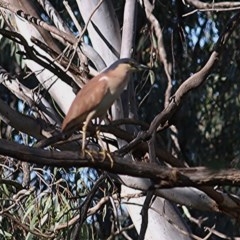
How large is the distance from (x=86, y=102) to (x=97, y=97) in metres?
0.03

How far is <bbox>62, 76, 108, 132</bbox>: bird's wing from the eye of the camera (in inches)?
79.7

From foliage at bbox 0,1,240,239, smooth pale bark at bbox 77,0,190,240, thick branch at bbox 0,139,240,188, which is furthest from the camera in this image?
foliage at bbox 0,1,240,239

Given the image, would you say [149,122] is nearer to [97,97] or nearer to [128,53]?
[128,53]

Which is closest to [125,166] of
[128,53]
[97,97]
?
[97,97]

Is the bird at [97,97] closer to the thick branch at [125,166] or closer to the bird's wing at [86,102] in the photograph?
the bird's wing at [86,102]

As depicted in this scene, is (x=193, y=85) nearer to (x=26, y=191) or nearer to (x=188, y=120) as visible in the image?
(x=26, y=191)

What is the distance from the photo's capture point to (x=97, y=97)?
203 centimetres

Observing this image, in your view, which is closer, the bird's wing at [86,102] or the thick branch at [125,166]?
the thick branch at [125,166]

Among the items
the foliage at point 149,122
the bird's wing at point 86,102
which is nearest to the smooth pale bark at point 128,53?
the foliage at point 149,122

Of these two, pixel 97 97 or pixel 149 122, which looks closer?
pixel 97 97

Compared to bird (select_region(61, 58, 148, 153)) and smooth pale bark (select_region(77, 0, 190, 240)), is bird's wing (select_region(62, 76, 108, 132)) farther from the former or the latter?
smooth pale bark (select_region(77, 0, 190, 240))

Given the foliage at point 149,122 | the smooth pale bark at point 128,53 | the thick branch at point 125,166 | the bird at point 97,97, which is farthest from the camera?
the foliage at point 149,122

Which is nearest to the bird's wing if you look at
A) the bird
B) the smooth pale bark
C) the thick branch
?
the bird

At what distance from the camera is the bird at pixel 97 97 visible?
2025 millimetres
